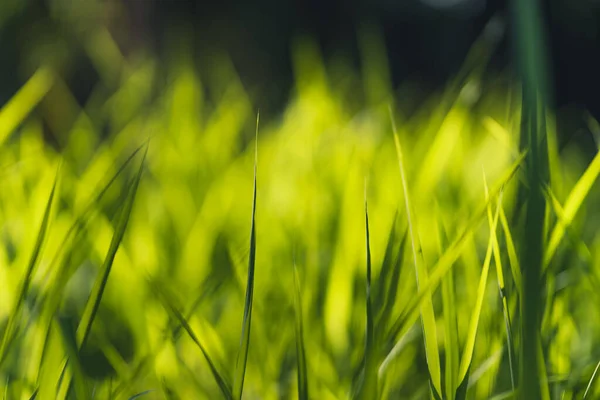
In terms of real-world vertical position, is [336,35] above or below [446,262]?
above

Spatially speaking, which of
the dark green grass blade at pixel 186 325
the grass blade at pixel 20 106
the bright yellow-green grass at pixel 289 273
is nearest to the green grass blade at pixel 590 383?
the bright yellow-green grass at pixel 289 273

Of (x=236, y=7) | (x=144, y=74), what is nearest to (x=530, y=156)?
(x=144, y=74)

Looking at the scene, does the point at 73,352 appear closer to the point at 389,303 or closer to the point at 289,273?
the point at 389,303

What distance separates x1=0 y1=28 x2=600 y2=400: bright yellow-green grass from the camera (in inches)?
11.1

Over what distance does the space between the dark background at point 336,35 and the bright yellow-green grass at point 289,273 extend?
2010 mm

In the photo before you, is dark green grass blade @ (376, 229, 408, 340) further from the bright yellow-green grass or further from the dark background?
the dark background

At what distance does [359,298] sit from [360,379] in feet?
0.51

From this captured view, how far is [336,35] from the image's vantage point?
543 centimetres

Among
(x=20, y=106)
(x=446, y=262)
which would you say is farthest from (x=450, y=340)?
(x=20, y=106)

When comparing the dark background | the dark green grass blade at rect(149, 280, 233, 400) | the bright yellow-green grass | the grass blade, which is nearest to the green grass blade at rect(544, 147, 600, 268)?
the bright yellow-green grass

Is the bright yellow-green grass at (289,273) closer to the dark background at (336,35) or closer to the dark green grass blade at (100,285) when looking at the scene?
the dark green grass blade at (100,285)

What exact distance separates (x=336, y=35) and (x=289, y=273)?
16.9ft

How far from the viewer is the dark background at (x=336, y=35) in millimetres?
2705

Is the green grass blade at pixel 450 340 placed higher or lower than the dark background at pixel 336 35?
lower
